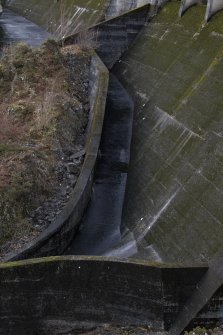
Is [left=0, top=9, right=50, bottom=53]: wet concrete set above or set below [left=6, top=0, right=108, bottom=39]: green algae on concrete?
below

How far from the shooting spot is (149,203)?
15.0 meters

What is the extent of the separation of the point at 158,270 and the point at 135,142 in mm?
8767

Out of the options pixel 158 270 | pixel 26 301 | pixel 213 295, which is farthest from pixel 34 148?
pixel 213 295

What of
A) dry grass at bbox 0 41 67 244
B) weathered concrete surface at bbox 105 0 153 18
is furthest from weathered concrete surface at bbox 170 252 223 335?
weathered concrete surface at bbox 105 0 153 18

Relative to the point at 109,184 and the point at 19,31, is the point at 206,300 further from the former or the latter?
the point at 19,31

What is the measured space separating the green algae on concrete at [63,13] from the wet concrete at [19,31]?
2.29 feet

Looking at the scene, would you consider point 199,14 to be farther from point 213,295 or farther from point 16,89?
point 213,295

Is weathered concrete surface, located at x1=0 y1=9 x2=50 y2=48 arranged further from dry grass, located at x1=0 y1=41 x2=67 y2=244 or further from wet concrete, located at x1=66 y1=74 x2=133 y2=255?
wet concrete, located at x1=66 y1=74 x2=133 y2=255

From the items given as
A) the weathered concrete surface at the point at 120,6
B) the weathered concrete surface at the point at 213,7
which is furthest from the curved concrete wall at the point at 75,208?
the weathered concrete surface at the point at 120,6

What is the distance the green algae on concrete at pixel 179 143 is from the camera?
12906mm

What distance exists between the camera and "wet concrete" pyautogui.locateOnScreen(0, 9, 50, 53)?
31.1 metres

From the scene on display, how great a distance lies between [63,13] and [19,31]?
3901 millimetres

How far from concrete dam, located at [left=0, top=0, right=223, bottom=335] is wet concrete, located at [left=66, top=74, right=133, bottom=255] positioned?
0.05 m

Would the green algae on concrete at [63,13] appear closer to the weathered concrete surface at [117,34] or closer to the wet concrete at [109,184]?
the weathered concrete surface at [117,34]
